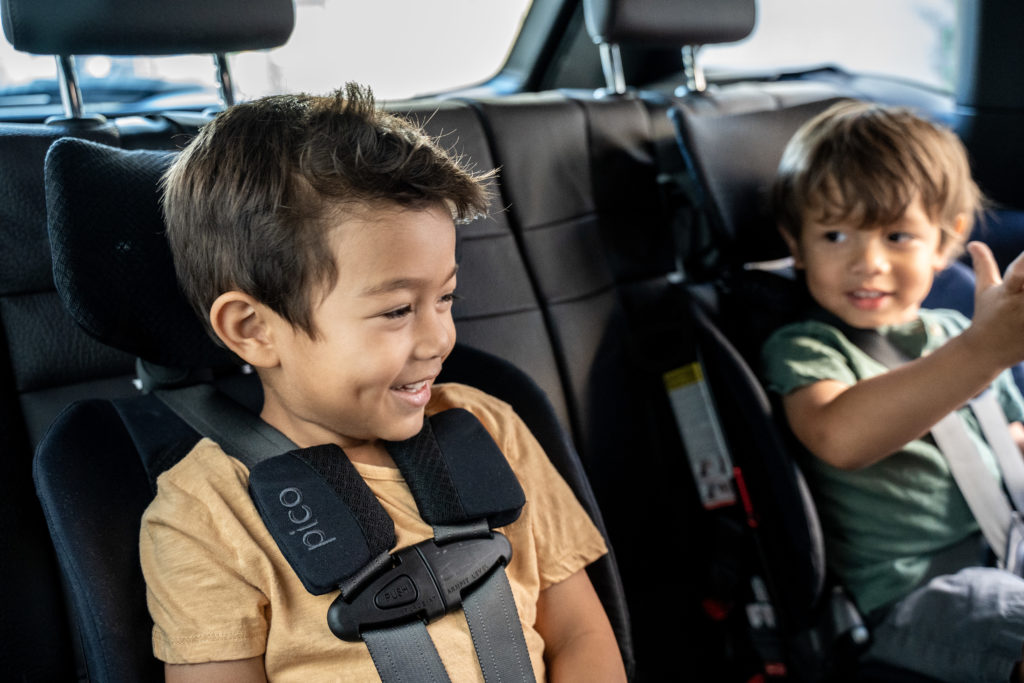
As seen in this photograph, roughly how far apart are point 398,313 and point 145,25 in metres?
0.74

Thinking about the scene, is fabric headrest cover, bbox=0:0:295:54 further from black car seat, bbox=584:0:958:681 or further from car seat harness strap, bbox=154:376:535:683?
black car seat, bbox=584:0:958:681

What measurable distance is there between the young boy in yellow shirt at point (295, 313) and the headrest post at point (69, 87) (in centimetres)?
55

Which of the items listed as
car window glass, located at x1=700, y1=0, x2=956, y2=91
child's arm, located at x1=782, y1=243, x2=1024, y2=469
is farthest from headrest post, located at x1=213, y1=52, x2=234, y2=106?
car window glass, located at x1=700, y1=0, x2=956, y2=91

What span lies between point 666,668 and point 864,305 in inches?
30.4

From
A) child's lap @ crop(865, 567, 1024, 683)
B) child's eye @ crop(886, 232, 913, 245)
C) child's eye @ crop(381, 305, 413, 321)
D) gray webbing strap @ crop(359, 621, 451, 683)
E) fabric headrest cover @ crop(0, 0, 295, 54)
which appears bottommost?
child's lap @ crop(865, 567, 1024, 683)

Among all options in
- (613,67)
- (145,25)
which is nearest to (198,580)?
(145,25)

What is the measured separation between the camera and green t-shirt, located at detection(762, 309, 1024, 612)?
146 cm

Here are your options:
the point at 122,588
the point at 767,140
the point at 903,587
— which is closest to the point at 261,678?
the point at 122,588

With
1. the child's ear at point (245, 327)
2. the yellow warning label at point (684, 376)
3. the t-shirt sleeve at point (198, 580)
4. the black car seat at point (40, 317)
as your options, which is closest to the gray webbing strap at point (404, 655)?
the t-shirt sleeve at point (198, 580)

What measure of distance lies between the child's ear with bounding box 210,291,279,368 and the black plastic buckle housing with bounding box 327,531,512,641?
29cm

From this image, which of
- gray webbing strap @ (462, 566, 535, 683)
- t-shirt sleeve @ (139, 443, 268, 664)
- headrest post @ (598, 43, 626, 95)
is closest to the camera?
t-shirt sleeve @ (139, 443, 268, 664)

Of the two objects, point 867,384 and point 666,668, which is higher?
point 867,384

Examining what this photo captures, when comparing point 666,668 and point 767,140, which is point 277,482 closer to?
point 666,668

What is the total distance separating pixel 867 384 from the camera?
4.65 ft
